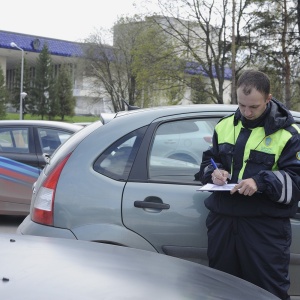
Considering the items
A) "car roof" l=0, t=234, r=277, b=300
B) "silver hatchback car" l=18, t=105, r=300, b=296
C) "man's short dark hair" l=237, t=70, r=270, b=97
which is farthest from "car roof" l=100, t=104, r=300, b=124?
"car roof" l=0, t=234, r=277, b=300

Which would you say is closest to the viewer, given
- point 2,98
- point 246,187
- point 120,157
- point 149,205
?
point 246,187

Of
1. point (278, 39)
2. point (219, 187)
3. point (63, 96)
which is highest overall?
point (278, 39)

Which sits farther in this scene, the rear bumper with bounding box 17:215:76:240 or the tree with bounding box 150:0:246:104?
the tree with bounding box 150:0:246:104

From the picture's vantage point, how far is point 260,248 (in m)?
2.99

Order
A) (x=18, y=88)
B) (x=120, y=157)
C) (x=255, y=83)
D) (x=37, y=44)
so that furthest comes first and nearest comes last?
1. (x=18, y=88)
2. (x=37, y=44)
3. (x=120, y=157)
4. (x=255, y=83)

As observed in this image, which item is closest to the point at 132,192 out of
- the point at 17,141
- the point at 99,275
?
the point at 99,275

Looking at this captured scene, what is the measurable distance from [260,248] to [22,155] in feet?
17.7

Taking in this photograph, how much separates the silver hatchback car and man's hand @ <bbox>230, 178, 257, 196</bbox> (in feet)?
1.83

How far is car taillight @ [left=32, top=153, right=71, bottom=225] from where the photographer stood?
3.46 m

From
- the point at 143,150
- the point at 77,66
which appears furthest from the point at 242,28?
the point at 143,150

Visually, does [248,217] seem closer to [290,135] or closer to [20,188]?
[290,135]

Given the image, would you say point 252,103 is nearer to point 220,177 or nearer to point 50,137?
point 220,177

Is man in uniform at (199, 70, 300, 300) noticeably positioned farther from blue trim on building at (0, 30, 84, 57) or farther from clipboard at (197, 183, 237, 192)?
blue trim on building at (0, 30, 84, 57)

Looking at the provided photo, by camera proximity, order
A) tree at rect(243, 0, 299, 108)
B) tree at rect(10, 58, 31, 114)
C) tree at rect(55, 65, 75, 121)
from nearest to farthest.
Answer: tree at rect(243, 0, 299, 108), tree at rect(10, 58, 31, 114), tree at rect(55, 65, 75, 121)
